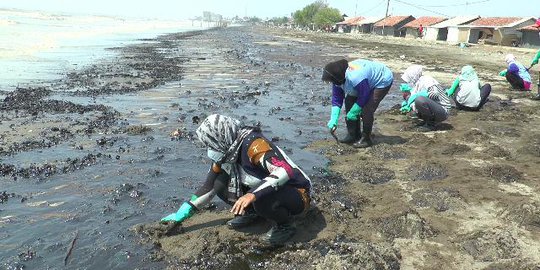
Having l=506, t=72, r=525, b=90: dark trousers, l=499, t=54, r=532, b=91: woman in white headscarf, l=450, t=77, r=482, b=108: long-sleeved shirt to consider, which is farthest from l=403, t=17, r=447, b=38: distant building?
l=450, t=77, r=482, b=108: long-sleeved shirt

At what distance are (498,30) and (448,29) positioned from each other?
10.1 metres

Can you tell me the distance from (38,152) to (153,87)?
6048 millimetres

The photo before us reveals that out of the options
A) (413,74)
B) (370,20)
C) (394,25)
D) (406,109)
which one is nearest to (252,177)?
(413,74)

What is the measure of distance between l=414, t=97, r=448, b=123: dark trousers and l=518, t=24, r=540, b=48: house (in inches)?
1474

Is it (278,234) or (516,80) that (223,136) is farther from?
(516,80)

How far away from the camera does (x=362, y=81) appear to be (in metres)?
6.17

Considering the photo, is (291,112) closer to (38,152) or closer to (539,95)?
(38,152)

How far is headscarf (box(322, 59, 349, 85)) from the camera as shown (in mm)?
6043

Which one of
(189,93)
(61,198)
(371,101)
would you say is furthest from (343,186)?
(189,93)

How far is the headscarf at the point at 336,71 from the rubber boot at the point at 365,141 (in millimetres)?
997

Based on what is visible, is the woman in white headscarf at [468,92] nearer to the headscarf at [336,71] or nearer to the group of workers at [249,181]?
Result: the headscarf at [336,71]

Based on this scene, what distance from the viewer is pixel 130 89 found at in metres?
11.3

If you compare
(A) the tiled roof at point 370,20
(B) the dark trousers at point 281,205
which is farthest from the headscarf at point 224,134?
(A) the tiled roof at point 370,20

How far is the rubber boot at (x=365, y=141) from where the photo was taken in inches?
261
